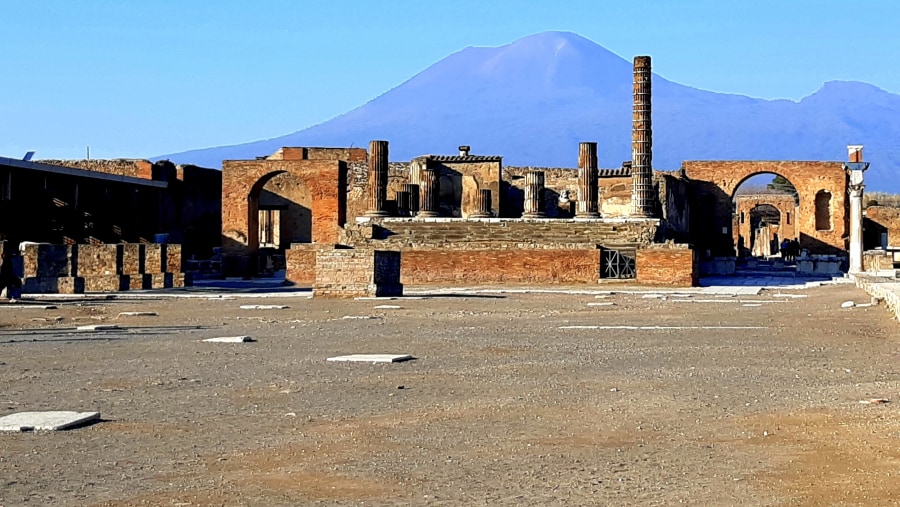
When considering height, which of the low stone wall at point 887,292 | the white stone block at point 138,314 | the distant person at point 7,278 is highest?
the distant person at point 7,278

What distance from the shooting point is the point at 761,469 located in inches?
259

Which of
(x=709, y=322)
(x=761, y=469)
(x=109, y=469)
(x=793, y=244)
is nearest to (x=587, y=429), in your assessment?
(x=761, y=469)

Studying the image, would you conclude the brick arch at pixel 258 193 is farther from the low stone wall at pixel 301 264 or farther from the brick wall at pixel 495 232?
the low stone wall at pixel 301 264

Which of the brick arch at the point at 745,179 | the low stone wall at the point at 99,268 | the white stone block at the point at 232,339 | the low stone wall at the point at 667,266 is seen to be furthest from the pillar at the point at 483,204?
the white stone block at the point at 232,339

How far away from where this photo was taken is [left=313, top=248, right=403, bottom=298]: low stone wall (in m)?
25.4

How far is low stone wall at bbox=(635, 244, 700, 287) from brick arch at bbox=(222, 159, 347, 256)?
15.1 meters

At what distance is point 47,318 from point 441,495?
15.1 m

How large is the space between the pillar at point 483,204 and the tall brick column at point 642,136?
6.49m

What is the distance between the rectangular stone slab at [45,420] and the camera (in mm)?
7898

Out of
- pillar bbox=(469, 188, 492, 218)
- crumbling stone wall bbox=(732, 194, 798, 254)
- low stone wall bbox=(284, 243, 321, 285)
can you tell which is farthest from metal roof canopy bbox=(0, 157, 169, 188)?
crumbling stone wall bbox=(732, 194, 798, 254)

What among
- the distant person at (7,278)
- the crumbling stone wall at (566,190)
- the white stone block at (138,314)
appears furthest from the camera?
the crumbling stone wall at (566,190)

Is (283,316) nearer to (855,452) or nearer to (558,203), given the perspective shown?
(855,452)

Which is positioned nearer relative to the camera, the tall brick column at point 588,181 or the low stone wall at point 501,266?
Result: the low stone wall at point 501,266

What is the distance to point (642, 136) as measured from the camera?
42.8m
